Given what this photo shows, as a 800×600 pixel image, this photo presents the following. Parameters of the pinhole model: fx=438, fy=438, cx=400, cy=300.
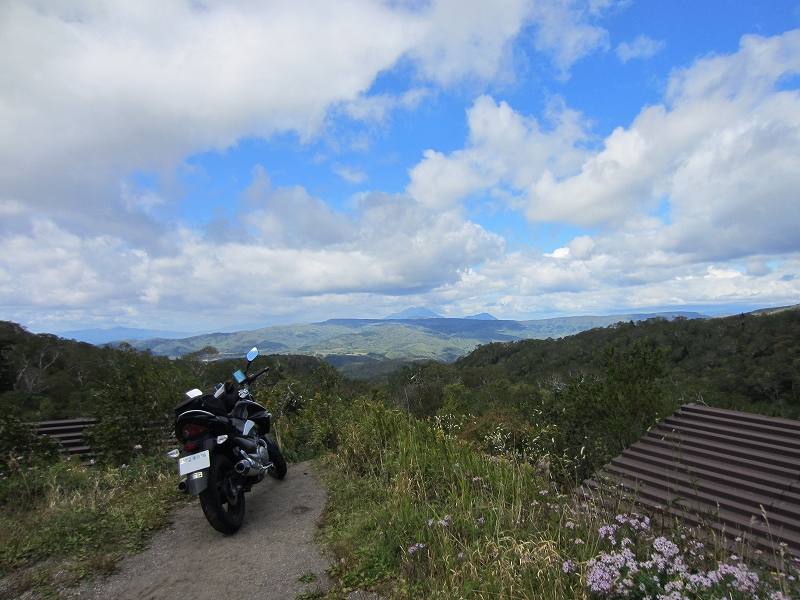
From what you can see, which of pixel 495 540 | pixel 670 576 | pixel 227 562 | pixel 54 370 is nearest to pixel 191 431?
pixel 227 562

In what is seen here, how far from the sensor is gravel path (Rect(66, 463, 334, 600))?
3.05 meters

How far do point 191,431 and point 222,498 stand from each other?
67cm

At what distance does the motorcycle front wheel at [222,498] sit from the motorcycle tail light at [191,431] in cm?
25

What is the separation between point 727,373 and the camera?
132ft

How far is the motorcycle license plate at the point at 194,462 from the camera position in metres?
3.72

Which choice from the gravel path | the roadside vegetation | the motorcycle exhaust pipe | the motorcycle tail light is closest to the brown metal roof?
the roadside vegetation

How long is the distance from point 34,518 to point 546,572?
444 centimetres

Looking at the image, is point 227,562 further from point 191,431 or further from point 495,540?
point 495,540

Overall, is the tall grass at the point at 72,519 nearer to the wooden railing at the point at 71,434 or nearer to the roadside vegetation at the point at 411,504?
the roadside vegetation at the point at 411,504

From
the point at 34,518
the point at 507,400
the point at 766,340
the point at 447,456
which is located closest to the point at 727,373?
the point at 766,340

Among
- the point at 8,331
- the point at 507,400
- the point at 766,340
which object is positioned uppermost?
the point at 8,331

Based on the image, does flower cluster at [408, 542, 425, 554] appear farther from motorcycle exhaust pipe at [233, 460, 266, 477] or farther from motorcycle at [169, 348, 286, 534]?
motorcycle exhaust pipe at [233, 460, 266, 477]

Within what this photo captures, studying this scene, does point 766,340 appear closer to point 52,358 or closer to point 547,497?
point 547,497

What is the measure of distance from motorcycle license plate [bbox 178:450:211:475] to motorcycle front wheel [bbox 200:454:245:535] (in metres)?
0.11
